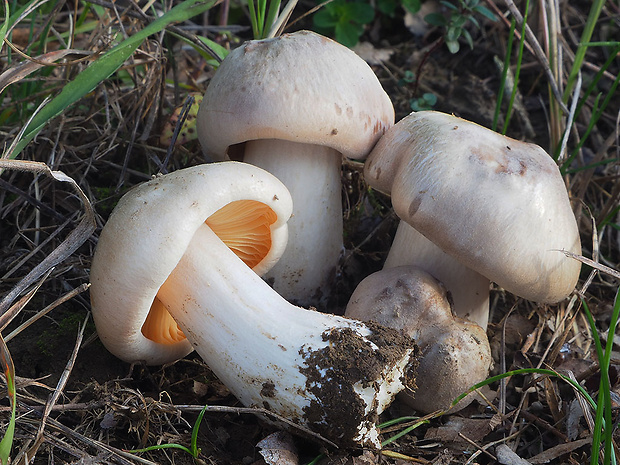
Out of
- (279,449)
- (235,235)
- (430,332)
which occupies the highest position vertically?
(235,235)

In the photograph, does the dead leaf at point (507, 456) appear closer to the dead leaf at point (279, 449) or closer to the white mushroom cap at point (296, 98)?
the dead leaf at point (279, 449)

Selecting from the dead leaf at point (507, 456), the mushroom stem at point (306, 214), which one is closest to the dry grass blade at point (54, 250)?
the mushroom stem at point (306, 214)

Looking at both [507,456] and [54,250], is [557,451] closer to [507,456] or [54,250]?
[507,456]

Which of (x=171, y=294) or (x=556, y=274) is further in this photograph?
(x=556, y=274)

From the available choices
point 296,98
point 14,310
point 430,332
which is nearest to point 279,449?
point 430,332

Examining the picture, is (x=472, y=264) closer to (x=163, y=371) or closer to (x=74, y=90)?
(x=163, y=371)

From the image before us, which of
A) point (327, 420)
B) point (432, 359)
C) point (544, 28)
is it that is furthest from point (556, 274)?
point (544, 28)
